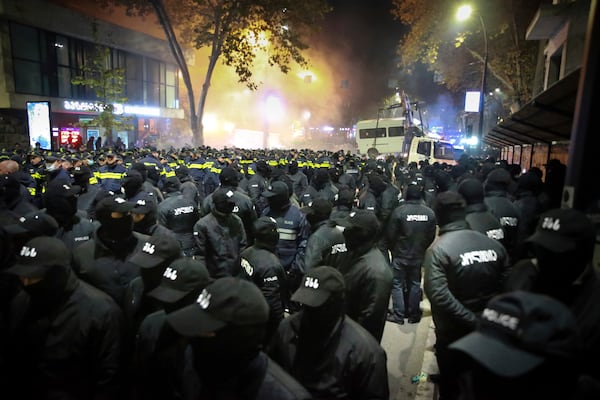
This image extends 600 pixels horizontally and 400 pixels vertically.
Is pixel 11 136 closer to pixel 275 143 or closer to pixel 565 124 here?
pixel 565 124

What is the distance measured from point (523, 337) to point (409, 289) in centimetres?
566

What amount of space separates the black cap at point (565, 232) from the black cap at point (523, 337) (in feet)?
3.23

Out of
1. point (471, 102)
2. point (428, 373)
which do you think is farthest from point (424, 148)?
point (428, 373)

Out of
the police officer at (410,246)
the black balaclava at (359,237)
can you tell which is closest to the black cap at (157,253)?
the black balaclava at (359,237)

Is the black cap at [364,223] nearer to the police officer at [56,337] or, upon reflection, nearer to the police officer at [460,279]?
the police officer at [460,279]

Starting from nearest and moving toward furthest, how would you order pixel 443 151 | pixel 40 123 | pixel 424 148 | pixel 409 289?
pixel 409 289
pixel 40 123
pixel 424 148
pixel 443 151

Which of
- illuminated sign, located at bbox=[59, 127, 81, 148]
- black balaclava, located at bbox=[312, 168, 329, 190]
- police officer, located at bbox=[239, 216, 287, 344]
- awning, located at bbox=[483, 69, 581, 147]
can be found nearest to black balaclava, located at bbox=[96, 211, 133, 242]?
police officer, located at bbox=[239, 216, 287, 344]

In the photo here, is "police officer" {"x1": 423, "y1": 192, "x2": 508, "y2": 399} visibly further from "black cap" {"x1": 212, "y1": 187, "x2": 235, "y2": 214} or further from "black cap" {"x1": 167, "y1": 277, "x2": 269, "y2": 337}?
"black cap" {"x1": 212, "y1": 187, "x2": 235, "y2": 214}

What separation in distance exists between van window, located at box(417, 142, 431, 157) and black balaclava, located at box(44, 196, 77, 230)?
22.5m

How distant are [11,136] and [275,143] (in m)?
41.6

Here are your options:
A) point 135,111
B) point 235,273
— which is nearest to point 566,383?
point 235,273

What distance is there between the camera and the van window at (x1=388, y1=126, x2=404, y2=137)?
32.1 metres

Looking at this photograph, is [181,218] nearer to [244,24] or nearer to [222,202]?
[222,202]

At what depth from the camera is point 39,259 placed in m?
2.74
